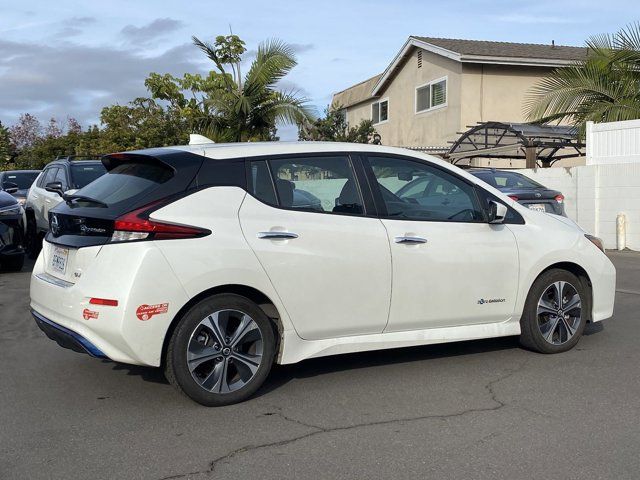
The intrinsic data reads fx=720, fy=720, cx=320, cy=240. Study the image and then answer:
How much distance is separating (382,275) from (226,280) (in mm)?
1196

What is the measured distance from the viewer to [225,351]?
188 inches

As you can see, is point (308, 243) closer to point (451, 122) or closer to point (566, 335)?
point (566, 335)

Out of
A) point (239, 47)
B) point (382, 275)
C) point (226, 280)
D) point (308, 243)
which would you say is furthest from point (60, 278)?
point (239, 47)

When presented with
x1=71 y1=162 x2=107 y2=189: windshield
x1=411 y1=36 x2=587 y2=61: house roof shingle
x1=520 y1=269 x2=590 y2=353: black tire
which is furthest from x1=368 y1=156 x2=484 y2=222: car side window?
x1=411 y1=36 x2=587 y2=61: house roof shingle

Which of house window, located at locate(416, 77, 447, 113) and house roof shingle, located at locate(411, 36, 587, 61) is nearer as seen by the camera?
house roof shingle, located at locate(411, 36, 587, 61)

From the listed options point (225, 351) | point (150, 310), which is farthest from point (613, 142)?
point (150, 310)

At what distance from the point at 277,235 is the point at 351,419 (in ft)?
4.31

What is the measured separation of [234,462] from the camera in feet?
13.0

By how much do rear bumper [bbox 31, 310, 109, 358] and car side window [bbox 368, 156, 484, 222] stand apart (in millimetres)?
2321

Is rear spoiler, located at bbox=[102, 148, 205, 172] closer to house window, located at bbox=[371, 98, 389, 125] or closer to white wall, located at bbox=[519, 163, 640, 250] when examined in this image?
white wall, located at bbox=[519, 163, 640, 250]

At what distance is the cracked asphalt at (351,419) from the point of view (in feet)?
12.8

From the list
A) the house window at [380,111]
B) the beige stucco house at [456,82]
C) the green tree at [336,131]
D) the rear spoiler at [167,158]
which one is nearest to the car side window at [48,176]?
the rear spoiler at [167,158]

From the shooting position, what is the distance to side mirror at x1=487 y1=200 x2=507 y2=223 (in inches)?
226

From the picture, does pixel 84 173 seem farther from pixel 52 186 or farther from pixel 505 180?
pixel 505 180
